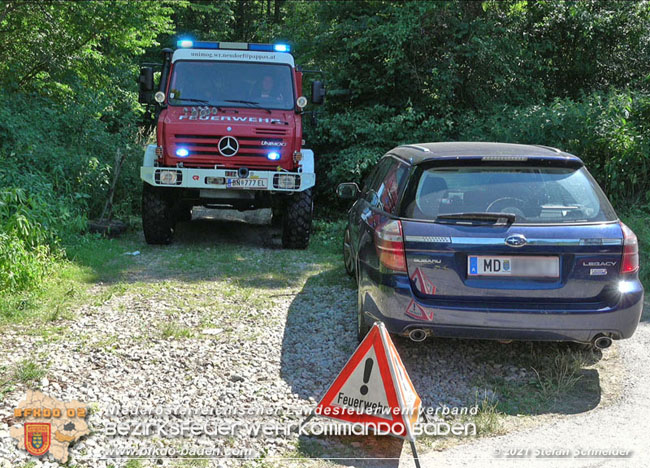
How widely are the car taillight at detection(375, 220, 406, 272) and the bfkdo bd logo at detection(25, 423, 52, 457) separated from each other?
2323mm

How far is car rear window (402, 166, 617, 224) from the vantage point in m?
4.46

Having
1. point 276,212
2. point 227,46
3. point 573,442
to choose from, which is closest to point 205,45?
point 227,46

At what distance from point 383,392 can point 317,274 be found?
4.43 metres

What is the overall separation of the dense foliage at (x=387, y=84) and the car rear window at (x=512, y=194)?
539cm

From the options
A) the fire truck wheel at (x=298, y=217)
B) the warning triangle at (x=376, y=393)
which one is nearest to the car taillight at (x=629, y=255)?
the warning triangle at (x=376, y=393)

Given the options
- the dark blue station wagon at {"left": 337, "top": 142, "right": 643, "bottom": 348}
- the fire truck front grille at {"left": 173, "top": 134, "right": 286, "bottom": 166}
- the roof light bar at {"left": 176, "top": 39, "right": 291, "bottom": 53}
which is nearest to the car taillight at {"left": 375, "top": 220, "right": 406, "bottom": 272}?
the dark blue station wagon at {"left": 337, "top": 142, "right": 643, "bottom": 348}

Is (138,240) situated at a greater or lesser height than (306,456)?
lesser

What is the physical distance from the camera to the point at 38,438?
3.44 metres

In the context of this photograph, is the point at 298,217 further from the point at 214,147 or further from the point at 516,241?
the point at 516,241

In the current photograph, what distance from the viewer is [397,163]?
5477mm

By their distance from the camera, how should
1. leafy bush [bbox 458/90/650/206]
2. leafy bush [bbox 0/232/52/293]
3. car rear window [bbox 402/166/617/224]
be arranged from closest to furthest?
car rear window [bbox 402/166/617/224], leafy bush [bbox 0/232/52/293], leafy bush [bbox 458/90/650/206]

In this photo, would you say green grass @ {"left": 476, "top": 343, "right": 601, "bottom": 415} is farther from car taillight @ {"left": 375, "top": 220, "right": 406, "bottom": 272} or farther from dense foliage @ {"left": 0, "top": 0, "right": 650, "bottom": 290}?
dense foliage @ {"left": 0, "top": 0, "right": 650, "bottom": 290}

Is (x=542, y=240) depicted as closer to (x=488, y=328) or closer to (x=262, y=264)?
(x=488, y=328)

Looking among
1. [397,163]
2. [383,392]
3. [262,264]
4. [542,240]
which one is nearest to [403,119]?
[262,264]
